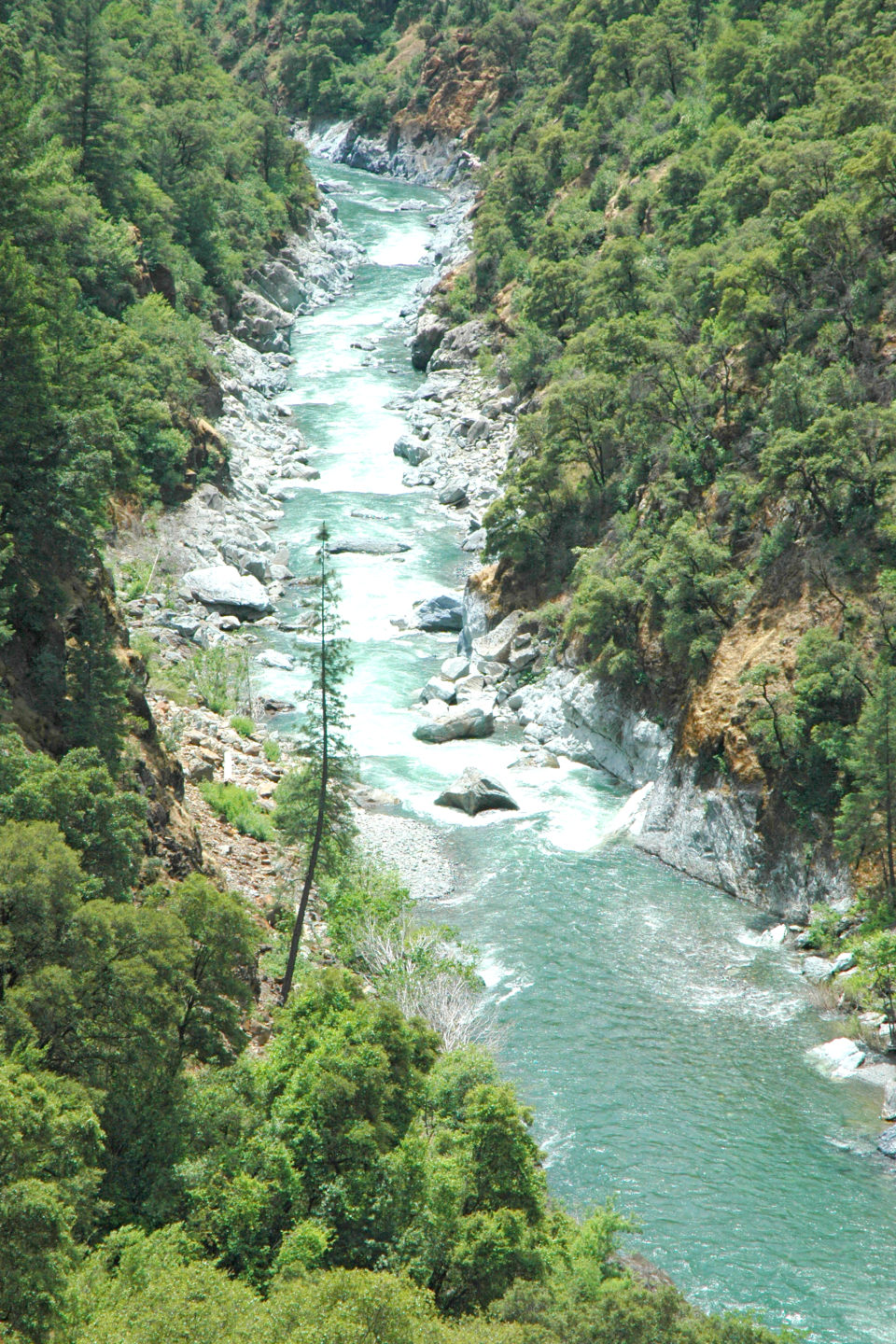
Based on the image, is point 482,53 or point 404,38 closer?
point 482,53

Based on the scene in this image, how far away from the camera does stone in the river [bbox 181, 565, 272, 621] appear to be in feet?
191

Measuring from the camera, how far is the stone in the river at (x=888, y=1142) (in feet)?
94.0

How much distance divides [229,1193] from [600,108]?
94.8 metres

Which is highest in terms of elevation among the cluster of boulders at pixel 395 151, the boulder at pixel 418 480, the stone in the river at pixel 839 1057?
the cluster of boulders at pixel 395 151

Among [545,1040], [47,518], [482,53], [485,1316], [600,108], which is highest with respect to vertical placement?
[482,53]

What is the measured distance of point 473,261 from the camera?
322 feet

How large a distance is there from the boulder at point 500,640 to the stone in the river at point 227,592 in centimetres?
1121

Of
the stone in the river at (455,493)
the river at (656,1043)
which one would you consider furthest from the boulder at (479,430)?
the river at (656,1043)

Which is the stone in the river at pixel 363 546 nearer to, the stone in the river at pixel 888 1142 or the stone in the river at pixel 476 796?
the stone in the river at pixel 476 796

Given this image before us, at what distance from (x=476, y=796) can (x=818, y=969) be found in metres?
14.6

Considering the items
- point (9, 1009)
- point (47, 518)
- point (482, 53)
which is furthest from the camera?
point (482, 53)

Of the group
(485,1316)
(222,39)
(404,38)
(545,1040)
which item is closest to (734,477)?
(545,1040)

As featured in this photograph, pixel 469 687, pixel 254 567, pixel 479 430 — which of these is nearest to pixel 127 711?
pixel 469 687

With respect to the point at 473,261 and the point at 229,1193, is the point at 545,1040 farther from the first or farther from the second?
the point at 473,261
